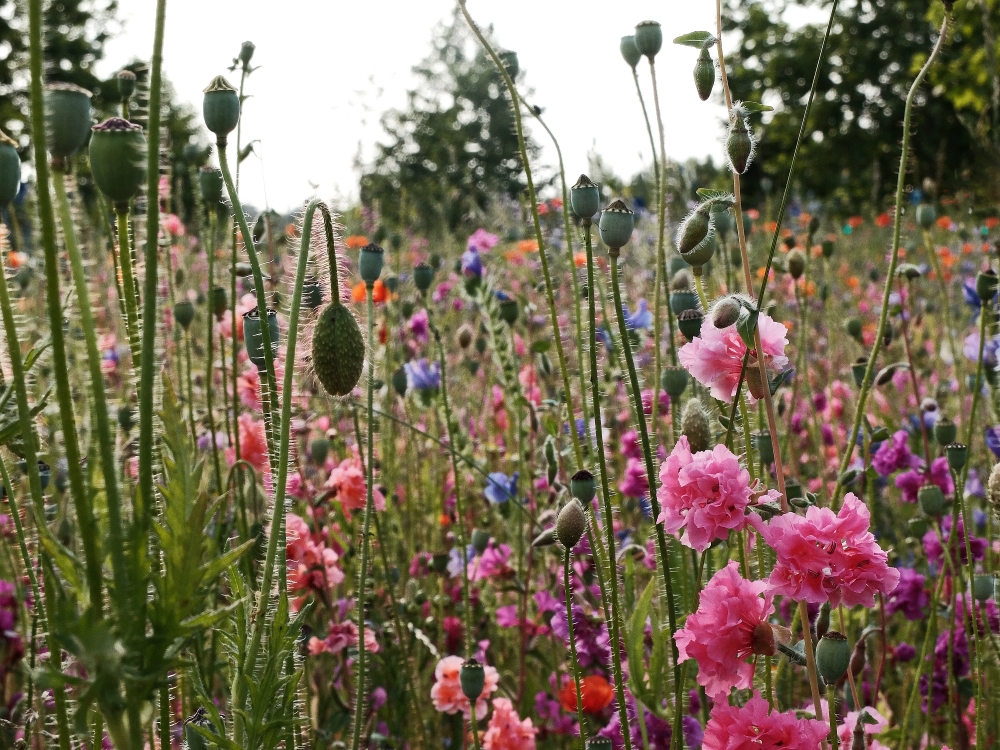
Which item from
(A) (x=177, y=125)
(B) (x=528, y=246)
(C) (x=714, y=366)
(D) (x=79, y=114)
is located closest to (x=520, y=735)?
(C) (x=714, y=366)

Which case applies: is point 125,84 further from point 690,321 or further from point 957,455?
point 957,455

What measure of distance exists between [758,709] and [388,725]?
3.21ft

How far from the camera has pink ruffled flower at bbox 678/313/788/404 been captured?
3.47 ft

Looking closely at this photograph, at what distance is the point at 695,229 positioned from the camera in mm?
1015

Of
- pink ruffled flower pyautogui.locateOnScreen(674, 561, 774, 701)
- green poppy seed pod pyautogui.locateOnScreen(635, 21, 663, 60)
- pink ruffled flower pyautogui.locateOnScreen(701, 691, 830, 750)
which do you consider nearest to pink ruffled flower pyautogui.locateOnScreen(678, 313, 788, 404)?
pink ruffled flower pyautogui.locateOnScreen(674, 561, 774, 701)

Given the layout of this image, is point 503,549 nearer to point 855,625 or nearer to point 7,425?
point 855,625

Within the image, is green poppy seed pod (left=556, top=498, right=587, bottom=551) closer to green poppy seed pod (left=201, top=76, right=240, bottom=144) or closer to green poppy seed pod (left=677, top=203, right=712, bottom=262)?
green poppy seed pod (left=677, top=203, right=712, bottom=262)

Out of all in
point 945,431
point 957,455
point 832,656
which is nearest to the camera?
point 832,656

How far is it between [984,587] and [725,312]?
818 millimetres

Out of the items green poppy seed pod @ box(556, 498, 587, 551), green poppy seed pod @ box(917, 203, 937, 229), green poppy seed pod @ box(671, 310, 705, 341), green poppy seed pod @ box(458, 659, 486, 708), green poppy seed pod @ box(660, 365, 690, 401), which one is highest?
green poppy seed pod @ box(917, 203, 937, 229)

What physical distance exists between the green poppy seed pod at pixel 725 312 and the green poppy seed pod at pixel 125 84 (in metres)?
0.78

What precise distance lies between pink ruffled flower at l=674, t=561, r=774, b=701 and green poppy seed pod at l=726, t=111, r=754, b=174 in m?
0.42

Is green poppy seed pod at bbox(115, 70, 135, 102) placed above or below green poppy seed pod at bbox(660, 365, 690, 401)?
above

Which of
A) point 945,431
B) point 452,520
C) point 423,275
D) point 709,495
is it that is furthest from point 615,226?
point 452,520
